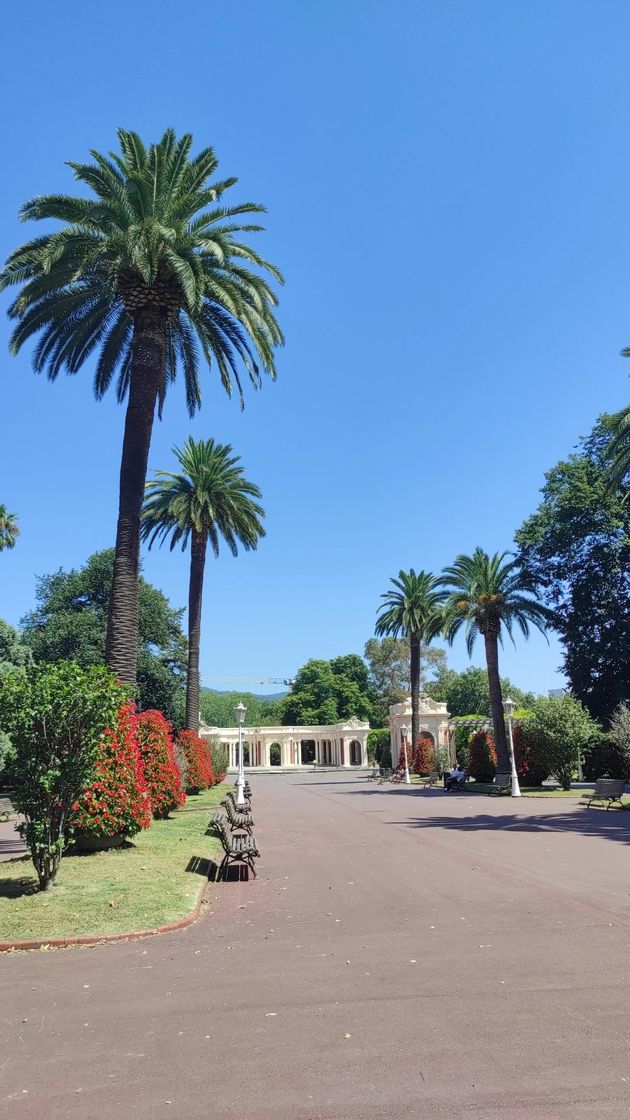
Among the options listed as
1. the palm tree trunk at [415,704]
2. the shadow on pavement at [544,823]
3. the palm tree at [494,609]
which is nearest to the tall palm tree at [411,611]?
the palm tree trunk at [415,704]

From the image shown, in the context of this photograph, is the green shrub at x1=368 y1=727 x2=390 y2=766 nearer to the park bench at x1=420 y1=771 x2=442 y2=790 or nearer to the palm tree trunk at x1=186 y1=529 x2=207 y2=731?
the park bench at x1=420 y1=771 x2=442 y2=790

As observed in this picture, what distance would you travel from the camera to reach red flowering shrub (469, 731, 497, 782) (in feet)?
120

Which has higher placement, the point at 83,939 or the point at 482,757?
the point at 482,757

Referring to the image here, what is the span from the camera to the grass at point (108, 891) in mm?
7974

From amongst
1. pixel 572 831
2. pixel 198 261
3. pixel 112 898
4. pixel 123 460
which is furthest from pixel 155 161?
pixel 572 831

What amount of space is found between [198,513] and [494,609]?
46.6 feet

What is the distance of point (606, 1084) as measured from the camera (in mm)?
4055

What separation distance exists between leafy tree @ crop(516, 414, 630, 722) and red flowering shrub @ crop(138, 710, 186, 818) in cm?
2521

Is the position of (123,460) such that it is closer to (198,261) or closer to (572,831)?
(198,261)

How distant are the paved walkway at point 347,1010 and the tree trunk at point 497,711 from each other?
22958mm

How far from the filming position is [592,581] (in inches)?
1548

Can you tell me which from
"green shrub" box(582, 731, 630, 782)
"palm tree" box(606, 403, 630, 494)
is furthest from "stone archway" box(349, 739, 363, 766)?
"palm tree" box(606, 403, 630, 494)

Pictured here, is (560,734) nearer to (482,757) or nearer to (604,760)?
(604,760)

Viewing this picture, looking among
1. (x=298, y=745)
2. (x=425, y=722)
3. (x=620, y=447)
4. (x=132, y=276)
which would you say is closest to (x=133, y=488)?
(x=132, y=276)
